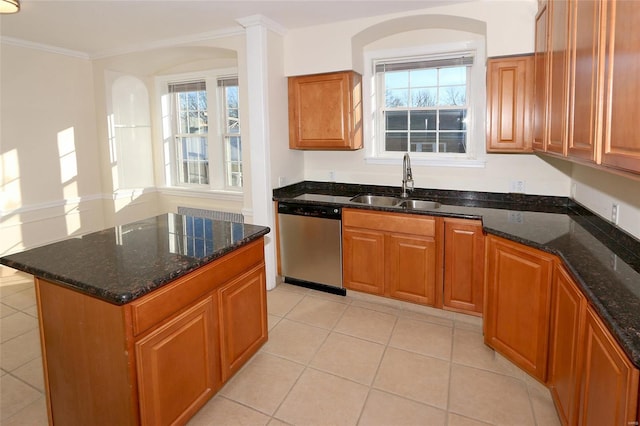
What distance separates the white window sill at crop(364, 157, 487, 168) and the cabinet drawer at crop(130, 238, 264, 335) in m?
1.99

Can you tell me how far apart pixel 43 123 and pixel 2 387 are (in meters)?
3.06

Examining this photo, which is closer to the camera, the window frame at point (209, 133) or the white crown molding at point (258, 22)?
the white crown molding at point (258, 22)

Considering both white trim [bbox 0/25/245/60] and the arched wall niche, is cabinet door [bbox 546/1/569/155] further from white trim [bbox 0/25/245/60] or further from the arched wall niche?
white trim [bbox 0/25/245/60]

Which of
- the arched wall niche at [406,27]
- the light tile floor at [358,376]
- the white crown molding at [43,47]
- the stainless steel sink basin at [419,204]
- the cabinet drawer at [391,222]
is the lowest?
the light tile floor at [358,376]

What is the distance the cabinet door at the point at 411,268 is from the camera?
324 cm

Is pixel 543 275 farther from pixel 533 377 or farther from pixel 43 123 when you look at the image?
pixel 43 123

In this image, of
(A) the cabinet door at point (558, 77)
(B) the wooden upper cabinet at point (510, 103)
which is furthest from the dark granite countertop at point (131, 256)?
(B) the wooden upper cabinet at point (510, 103)

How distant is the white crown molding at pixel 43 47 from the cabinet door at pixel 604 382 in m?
5.37

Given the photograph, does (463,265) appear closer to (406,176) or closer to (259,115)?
(406,176)

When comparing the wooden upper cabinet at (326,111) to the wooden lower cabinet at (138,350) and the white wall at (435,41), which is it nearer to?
the white wall at (435,41)

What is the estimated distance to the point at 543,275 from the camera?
210 cm

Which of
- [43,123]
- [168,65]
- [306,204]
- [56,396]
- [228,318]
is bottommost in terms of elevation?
[56,396]

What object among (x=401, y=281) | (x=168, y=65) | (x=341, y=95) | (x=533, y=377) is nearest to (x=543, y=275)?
(x=533, y=377)

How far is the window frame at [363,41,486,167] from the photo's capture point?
357cm
